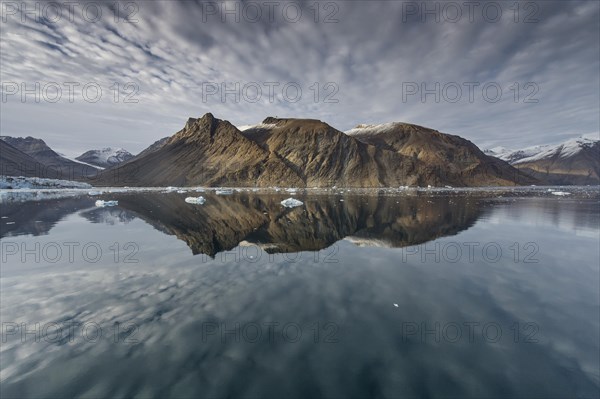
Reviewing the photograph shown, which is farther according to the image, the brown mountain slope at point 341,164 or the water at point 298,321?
the brown mountain slope at point 341,164

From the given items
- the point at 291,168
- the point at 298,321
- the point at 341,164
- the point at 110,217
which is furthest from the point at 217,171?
the point at 298,321

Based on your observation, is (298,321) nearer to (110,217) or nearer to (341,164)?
(110,217)

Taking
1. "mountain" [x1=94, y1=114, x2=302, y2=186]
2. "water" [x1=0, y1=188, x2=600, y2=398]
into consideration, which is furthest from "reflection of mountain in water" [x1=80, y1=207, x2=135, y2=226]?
"mountain" [x1=94, y1=114, x2=302, y2=186]

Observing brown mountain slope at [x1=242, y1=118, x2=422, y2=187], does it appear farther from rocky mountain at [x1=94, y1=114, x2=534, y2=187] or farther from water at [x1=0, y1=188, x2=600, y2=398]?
water at [x1=0, y1=188, x2=600, y2=398]

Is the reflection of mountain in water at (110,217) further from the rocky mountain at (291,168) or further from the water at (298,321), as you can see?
the rocky mountain at (291,168)

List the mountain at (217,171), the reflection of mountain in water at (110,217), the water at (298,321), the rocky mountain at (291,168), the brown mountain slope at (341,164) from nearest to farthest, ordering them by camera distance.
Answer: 1. the water at (298,321)
2. the reflection of mountain in water at (110,217)
3. the mountain at (217,171)
4. the rocky mountain at (291,168)
5. the brown mountain slope at (341,164)

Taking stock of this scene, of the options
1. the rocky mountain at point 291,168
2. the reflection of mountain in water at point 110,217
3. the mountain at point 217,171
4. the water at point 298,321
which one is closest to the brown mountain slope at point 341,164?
the rocky mountain at point 291,168

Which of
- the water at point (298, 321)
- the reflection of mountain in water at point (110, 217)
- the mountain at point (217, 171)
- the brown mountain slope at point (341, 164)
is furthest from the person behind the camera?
the brown mountain slope at point (341, 164)

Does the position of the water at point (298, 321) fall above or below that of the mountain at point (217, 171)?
below
